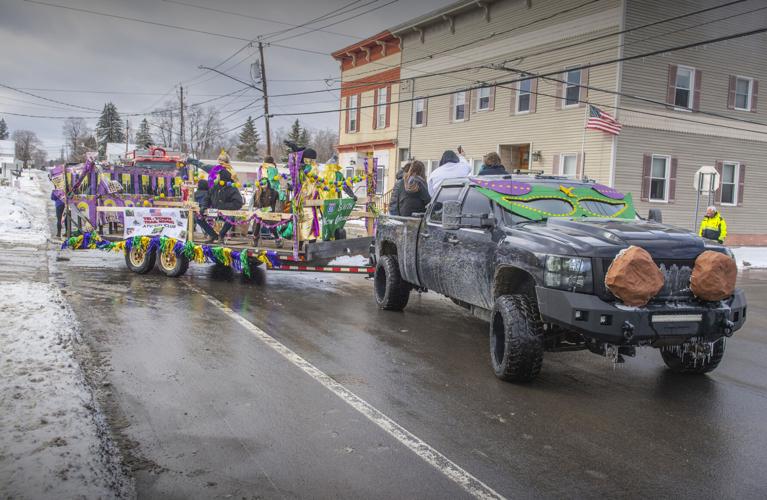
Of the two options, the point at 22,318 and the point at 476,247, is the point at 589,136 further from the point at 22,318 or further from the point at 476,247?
the point at 22,318

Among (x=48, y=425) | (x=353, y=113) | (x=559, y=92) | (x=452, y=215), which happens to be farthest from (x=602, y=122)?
(x=48, y=425)

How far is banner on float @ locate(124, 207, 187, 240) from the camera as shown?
12.1 meters

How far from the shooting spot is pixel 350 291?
11.8 meters

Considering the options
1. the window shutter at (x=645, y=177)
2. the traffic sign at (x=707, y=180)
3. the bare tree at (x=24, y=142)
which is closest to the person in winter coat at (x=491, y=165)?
the traffic sign at (x=707, y=180)

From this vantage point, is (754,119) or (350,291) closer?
(350,291)

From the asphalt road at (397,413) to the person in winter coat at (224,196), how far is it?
12.8 feet

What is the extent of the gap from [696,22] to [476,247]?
1938 cm

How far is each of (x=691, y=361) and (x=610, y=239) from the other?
1897mm

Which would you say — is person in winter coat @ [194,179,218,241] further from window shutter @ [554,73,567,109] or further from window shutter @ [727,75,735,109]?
window shutter @ [727,75,735,109]

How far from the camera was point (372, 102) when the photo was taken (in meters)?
34.0

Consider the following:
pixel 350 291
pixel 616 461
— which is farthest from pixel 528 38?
pixel 616 461

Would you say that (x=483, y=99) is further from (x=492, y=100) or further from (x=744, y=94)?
(x=744, y=94)

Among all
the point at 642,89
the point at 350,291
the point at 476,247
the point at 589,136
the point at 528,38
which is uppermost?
the point at 528,38

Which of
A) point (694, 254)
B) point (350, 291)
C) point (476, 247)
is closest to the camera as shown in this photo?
point (694, 254)
